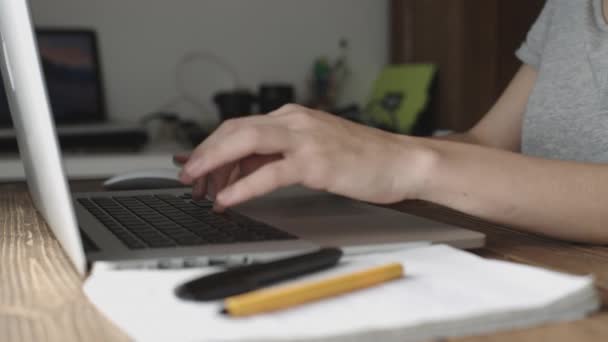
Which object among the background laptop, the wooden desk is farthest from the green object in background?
the wooden desk

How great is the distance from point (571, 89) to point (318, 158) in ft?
1.91

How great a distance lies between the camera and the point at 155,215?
2.25ft

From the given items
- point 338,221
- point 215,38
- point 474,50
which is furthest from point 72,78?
point 338,221

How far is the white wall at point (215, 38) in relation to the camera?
88.2 inches

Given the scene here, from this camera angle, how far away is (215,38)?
2352mm

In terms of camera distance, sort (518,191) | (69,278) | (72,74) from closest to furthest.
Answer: (69,278), (518,191), (72,74)

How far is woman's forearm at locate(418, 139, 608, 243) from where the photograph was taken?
1.99ft

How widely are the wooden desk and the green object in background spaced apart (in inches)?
54.6

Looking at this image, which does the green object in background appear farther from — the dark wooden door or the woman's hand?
the woman's hand

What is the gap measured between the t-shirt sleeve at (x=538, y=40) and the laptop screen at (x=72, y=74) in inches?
56.1

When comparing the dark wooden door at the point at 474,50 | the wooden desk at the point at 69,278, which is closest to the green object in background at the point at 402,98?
the dark wooden door at the point at 474,50

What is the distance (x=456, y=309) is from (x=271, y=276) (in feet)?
0.37

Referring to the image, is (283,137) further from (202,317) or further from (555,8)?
(555,8)

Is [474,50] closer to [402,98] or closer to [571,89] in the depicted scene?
[402,98]
